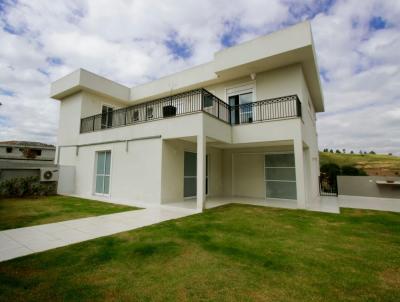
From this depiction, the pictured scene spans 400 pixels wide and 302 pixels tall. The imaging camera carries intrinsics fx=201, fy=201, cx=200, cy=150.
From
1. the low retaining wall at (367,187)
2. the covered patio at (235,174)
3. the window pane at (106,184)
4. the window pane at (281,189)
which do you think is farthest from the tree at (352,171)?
the window pane at (106,184)

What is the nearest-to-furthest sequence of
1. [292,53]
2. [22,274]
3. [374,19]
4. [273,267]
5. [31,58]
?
[22,274]
[273,267]
[292,53]
[374,19]
[31,58]

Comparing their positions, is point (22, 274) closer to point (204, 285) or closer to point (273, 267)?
point (204, 285)

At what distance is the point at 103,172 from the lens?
431 inches

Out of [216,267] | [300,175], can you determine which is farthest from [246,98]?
[216,267]

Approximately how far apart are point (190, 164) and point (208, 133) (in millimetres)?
2634

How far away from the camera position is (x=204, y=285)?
8.30ft

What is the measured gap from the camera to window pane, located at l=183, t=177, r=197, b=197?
9.69 metres

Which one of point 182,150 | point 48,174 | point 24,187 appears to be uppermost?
point 182,150

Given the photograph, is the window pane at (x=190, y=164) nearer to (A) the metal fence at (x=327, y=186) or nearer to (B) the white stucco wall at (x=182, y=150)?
(B) the white stucco wall at (x=182, y=150)

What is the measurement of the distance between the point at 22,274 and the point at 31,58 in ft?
45.2

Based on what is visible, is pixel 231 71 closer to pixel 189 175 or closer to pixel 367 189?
pixel 189 175

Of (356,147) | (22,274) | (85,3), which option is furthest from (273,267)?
(356,147)

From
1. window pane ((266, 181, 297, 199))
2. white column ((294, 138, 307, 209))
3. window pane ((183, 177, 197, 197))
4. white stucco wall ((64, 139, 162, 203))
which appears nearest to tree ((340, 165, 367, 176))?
window pane ((266, 181, 297, 199))

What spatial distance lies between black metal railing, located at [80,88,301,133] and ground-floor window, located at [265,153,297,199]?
2.31 meters
